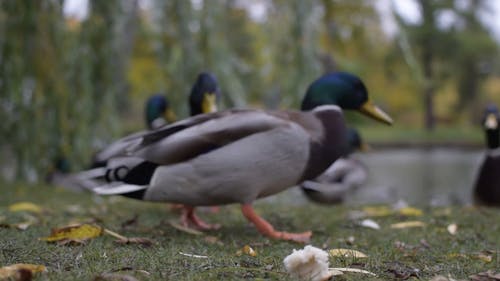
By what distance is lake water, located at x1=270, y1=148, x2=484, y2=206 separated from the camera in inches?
293

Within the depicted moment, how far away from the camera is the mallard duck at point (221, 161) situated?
113 inches

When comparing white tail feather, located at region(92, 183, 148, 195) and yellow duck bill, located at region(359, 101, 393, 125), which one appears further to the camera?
yellow duck bill, located at region(359, 101, 393, 125)

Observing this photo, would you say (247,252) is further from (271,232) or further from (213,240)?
(271,232)

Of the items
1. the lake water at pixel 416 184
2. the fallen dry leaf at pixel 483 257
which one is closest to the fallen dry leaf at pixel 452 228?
the fallen dry leaf at pixel 483 257

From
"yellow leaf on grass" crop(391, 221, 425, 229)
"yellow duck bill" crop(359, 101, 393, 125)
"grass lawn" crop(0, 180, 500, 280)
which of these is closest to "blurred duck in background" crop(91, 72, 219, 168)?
"grass lawn" crop(0, 180, 500, 280)

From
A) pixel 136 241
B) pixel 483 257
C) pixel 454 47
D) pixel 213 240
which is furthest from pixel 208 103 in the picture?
pixel 454 47

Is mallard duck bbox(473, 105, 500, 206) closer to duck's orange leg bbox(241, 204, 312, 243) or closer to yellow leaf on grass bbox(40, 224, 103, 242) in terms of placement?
duck's orange leg bbox(241, 204, 312, 243)

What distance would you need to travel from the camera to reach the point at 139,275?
1.82 metres

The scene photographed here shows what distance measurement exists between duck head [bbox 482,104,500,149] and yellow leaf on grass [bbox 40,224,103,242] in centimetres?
381

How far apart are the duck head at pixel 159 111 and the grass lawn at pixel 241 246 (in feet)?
5.12

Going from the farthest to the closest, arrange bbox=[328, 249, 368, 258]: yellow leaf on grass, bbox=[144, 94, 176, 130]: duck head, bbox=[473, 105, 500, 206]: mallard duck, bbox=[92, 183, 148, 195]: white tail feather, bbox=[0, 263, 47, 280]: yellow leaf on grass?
bbox=[144, 94, 176, 130]: duck head
bbox=[473, 105, 500, 206]: mallard duck
bbox=[92, 183, 148, 195]: white tail feather
bbox=[328, 249, 368, 258]: yellow leaf on grass
bbox=[0, 263, 47, 280]: yellow leaf on grass

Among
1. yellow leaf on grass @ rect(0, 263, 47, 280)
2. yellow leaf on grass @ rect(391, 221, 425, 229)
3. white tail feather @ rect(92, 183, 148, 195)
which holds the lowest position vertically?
yellow leaf on grass @ rect(391, 221, 425, 229)

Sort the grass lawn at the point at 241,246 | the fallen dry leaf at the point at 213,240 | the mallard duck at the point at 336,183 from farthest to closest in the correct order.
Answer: the mallard duck at the point at 336,183 < the fallen dry leaf at the point at 213,240 < the grass lawn at the point at 241,246

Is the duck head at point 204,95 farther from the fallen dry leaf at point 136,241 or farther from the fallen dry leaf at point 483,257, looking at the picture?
the fallen dry leaf at point 483,257
